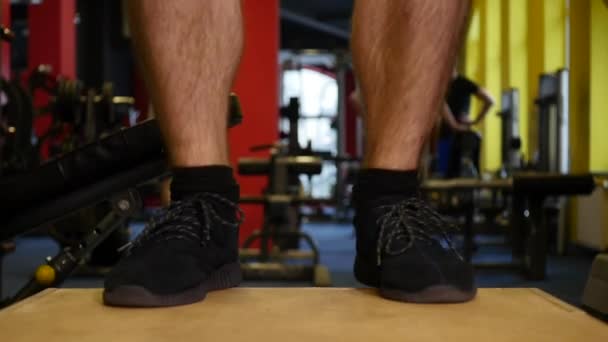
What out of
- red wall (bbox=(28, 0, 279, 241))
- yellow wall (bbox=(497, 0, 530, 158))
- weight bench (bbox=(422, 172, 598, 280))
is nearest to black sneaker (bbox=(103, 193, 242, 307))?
weight bench (bbox=(422, 172, 598, 280))

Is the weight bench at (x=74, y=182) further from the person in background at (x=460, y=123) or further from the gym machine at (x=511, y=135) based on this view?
the person in background at (x=460, y=123)

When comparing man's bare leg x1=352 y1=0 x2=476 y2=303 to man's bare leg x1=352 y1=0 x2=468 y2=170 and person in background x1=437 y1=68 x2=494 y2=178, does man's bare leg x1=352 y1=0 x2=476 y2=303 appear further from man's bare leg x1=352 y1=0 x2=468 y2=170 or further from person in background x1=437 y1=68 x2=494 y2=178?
person in background x1=437 y1=68 x2=494 y2=178

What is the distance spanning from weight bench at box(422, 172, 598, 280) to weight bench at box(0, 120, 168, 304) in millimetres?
2177

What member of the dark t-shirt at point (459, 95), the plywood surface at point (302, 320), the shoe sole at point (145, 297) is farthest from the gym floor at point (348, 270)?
the shoe sole at point (145, 297)

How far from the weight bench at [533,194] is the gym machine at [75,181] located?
6.91 ft

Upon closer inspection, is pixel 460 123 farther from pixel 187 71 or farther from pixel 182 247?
pixel 182 247

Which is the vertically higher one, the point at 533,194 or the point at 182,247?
the point at 182,247

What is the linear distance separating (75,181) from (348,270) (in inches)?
96.5

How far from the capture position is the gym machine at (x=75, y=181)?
1542 mm

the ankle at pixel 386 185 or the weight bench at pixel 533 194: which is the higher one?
the ankle at pixel 386 185

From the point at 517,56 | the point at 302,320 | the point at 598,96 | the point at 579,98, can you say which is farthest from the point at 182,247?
the point at 517,56

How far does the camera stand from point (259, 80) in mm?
4574

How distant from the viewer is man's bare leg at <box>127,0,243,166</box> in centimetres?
94

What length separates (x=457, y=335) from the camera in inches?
26.3
